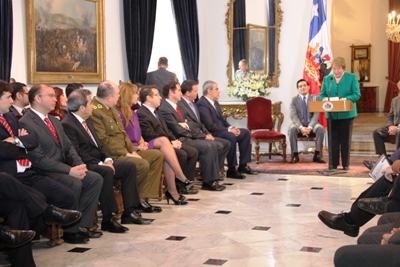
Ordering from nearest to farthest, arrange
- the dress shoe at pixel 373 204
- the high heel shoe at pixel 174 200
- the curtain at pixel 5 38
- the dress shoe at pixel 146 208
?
the dress shoe at pixel 373 204 → the dress shoe at pixel 146 208 → the high heel shoe at pixel 174 200 → the curtain at pixel 5 38

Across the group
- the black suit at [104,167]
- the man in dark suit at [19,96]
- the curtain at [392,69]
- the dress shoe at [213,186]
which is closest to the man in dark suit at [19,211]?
the black suit at [104,167]

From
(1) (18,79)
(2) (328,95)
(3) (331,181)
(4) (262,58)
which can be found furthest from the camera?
(4) (262,58)

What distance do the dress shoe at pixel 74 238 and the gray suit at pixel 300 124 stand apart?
573cm

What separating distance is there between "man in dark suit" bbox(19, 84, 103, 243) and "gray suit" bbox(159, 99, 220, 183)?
2493mm

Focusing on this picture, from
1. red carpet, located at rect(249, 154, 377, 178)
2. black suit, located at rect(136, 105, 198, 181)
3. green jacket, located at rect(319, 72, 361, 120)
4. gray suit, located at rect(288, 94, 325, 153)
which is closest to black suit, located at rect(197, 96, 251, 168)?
red carpet, located at rect(249, 154, 377, 178)

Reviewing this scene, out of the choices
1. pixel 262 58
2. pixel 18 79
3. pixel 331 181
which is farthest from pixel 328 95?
pixel 18 79

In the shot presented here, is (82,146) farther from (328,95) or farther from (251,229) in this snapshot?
(328,95)

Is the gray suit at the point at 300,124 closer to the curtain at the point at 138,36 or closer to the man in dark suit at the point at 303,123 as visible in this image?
the man in dark suit at the point at 303,123

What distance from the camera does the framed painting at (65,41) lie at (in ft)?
27.1

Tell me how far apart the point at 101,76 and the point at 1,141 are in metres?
4.65

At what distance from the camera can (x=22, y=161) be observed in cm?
511

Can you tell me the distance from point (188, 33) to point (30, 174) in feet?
23.3

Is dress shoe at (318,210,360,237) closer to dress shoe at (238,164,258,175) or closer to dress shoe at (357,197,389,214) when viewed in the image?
dress shoe at (357,197,389,214)

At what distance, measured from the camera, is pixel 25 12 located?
26.7ft
